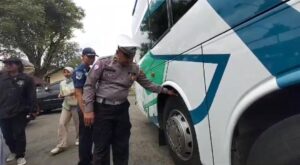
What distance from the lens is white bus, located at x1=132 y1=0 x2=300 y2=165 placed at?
1754 millimetres

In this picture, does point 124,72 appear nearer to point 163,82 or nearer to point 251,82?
point 163,82

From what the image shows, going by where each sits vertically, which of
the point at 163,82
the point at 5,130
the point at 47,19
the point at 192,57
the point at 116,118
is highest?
the point at 47,19

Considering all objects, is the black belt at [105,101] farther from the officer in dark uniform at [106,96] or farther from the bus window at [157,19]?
the bus window at [157,19]

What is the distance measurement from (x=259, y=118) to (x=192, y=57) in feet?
3.06

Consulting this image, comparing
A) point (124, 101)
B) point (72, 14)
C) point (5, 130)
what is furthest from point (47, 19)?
point (124, 101)

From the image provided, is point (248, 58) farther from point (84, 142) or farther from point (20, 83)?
point (20, 83)

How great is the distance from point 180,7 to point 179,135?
133cm

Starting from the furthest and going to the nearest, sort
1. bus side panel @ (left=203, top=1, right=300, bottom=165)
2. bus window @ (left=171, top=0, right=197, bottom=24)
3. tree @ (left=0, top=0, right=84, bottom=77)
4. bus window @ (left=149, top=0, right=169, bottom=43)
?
tree @ (left=0, top=0, right=84, bottom=77) < bus window @ (left=149, top=0, right=169, bottom=43) < bus window @ (left=171, top=0, right=197, bottom=24) < bus side panel @ (left=203, top=1, right=300, bottom=165)

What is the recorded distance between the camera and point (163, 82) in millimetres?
3943

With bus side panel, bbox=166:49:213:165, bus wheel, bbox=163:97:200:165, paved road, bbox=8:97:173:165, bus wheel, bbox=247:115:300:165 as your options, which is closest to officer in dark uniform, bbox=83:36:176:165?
bus wheel, bbox=163:97:200:165

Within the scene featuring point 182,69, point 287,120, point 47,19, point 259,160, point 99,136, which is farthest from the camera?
point 47,19

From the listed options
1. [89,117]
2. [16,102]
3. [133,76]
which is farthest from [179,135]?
[16,102]

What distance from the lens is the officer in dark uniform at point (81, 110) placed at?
4250 millimetres

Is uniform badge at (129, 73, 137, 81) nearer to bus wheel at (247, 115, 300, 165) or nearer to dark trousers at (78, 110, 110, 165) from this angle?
dark trousers at (78, 110, 110, 165)
